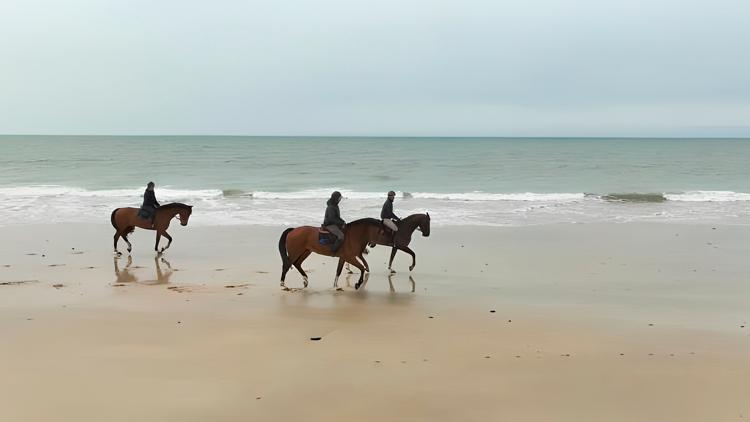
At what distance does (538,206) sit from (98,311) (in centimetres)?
2116

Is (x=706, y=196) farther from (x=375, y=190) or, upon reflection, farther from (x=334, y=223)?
(x=334, y=223)

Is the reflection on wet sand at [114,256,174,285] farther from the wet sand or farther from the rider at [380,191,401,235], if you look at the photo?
the rider at [380,191,401,235]

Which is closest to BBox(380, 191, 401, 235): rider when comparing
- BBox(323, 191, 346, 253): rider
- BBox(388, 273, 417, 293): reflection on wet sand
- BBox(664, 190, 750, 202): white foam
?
BBox(388, 273, 417, 293): reflection on wet sand

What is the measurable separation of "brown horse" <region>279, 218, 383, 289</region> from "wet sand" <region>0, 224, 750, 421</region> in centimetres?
61

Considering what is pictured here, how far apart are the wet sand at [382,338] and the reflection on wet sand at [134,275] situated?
41mm

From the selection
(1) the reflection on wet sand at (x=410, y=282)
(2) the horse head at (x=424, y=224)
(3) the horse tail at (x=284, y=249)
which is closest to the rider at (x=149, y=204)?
(3) the horse tail at (x=284, y=249)

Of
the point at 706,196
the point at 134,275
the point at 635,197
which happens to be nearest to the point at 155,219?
the point at 134,275

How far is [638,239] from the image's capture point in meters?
17.6

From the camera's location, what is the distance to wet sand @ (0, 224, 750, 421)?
625 cm

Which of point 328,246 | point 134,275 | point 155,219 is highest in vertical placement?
point 328,246

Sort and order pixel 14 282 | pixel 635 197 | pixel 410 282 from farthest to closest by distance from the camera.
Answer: pixel 635 197 → pixel 410 282 → pixel 14 282

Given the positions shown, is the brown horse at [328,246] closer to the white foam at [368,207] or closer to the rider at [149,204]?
the rider at [149,204]

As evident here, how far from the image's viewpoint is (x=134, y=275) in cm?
1305

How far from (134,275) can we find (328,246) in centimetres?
458
